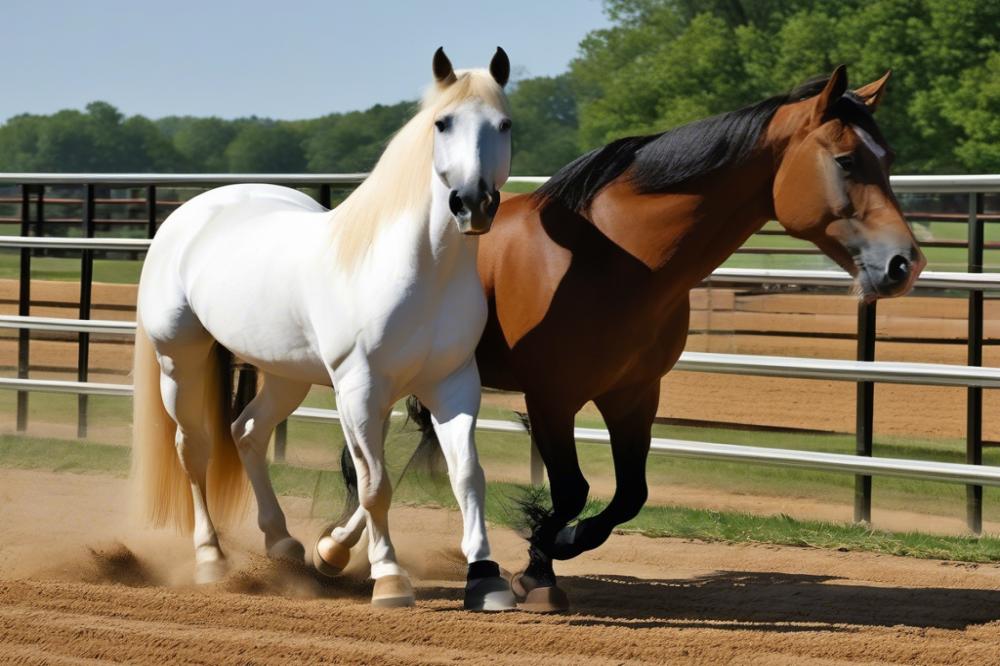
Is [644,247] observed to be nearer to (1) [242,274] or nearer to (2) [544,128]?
(1) [242,274]

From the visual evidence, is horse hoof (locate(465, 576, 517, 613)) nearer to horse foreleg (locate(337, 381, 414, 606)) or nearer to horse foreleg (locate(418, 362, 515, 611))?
horse foreleg (locate(418, 362, 515, 611))

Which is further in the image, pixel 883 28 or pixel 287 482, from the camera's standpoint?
pixel 883 28

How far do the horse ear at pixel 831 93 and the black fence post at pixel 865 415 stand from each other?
230 centimetres

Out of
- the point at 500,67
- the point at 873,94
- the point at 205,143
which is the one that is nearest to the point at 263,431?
the point at 500,67

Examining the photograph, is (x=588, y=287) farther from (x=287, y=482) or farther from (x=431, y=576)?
(x=287, y=482)

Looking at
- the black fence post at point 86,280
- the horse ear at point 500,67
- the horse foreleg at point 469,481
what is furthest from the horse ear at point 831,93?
the black fence post at point 86,280

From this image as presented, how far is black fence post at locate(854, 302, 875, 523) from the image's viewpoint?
616 cm

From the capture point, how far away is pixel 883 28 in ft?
120

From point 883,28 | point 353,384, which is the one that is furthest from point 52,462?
point 883,28

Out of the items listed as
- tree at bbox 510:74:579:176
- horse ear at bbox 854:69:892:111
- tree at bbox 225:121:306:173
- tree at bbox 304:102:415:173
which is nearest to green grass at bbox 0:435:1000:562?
horse ear at bbox 854:69:892:111

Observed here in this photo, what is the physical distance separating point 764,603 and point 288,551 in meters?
1.71

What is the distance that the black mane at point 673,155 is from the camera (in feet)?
13.7

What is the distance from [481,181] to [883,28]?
35545mm

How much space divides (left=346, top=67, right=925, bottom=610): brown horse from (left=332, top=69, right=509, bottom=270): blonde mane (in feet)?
1.68
